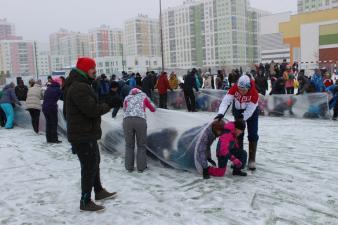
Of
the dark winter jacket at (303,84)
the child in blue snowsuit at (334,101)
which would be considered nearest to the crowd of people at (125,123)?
the child in blue snowsuit at (334,101)

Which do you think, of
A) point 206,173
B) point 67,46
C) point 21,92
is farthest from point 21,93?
point 67,46

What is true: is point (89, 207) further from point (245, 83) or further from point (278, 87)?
point (278, 87)

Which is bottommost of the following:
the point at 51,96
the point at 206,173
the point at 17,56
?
the point at 206,173

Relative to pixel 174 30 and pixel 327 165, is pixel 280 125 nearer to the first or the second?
pixel 327 165

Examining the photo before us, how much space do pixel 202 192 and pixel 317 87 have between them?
7.92 meters

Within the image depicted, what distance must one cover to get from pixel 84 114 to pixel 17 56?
4639 inches

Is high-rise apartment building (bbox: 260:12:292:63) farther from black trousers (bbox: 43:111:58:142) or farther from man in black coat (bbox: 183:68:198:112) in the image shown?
black trousers (bbox: 43:111:58:142)

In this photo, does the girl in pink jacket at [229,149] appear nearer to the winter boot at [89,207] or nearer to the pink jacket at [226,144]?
the pink jacket at [226,144]

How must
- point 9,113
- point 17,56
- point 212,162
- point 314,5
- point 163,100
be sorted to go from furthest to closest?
point 17,56
point 314,5
point 163,100
point 9,113
point 212,162

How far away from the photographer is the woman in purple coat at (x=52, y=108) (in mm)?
8547

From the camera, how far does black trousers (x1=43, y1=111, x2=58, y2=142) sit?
8.71 m

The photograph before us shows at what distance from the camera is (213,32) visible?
340 feet

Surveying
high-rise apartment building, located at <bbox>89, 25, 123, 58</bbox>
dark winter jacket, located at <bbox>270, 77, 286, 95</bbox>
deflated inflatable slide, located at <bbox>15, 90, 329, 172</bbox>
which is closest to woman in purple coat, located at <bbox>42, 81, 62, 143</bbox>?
deflated inflatable slide, located at <bbox>15, 90, 329, 172</bbox>

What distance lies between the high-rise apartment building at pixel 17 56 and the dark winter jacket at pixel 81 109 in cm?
11191
